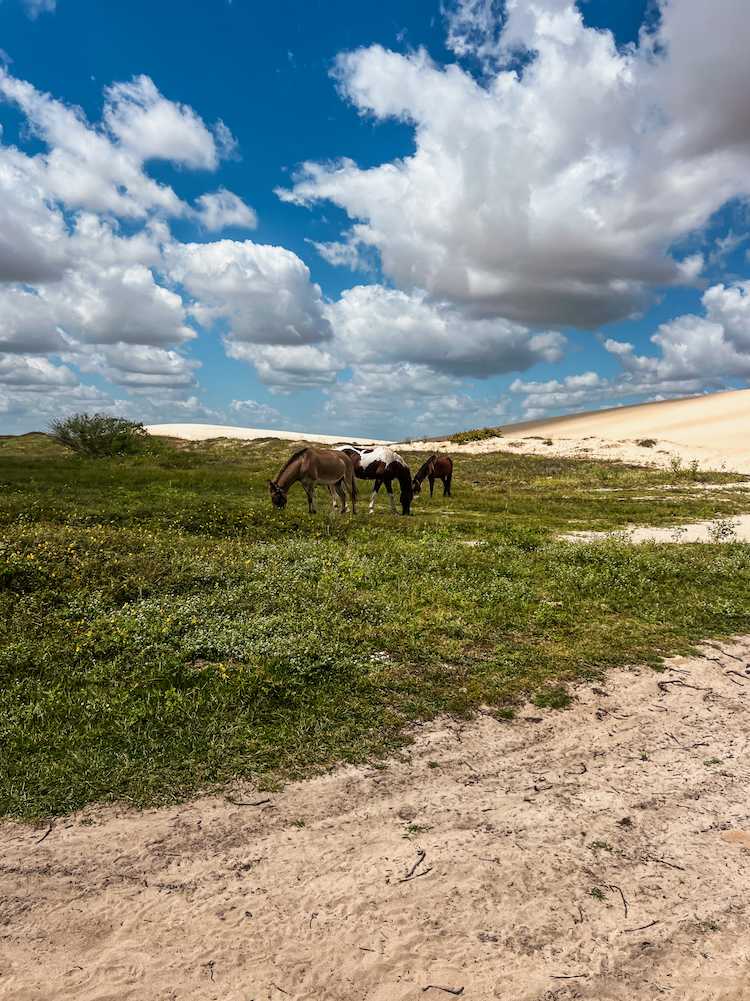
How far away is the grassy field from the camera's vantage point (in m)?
6.23

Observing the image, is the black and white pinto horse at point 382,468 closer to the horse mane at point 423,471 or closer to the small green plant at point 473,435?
the horse mane at point 423,471

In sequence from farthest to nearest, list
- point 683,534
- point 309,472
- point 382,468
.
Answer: point 382,468 → point 309,472 → point 683,534

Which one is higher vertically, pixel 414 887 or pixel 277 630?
pixel 277 630

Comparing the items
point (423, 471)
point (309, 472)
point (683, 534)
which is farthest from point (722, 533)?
point (309, 472)

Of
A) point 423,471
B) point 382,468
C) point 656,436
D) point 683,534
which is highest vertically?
point 656,436

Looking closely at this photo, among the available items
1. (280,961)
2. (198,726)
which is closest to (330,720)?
(198,726)

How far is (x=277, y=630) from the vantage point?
357 inches

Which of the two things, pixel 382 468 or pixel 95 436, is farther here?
pixel 95 436

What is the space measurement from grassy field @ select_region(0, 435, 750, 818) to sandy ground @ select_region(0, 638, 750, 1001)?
0.60 metres

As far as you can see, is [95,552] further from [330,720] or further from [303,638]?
[330,720]

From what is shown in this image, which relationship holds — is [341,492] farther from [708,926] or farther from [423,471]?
[708,926]

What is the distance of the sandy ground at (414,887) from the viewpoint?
385cm

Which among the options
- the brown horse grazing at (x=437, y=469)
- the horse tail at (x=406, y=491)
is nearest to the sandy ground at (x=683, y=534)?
the horse tail at (x=406, y=491)

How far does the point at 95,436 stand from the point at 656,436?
177 ft
